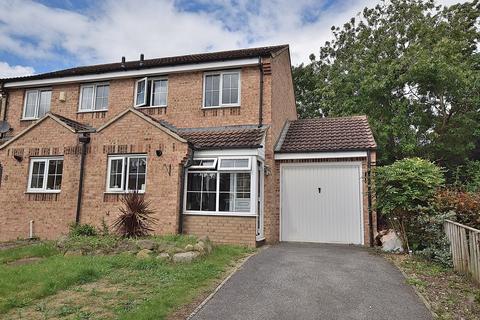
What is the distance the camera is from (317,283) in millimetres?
6527

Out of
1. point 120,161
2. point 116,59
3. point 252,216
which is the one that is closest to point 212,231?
point 252,216

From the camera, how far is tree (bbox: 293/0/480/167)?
18219 millimetres

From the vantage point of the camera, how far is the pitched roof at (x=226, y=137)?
35.7ft

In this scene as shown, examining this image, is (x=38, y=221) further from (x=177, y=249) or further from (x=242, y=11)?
(x=242, y=11)

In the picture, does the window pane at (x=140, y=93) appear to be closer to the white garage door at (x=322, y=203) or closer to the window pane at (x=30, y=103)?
the window pane at (x=30, y=103)

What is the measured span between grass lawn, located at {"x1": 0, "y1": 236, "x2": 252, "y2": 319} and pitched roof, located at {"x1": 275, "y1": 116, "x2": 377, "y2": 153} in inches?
220

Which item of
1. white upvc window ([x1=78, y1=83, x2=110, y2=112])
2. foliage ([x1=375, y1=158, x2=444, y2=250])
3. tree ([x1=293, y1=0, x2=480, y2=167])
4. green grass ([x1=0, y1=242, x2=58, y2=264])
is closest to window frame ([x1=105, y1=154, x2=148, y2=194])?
green grass ([x1=0, y1=242, x2=58, y2=264])

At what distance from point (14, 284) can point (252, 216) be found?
20.6 ft

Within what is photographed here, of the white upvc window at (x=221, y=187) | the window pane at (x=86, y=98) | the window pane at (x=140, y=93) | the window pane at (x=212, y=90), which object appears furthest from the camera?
the window pane at (x=86, y=98)

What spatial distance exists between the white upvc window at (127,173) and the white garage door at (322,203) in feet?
16.6

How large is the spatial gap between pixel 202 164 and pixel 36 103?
9.70m

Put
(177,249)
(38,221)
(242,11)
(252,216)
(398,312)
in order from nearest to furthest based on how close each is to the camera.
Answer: (398,312)
(177,249)
(252,216)
(242,11)
(38,221)

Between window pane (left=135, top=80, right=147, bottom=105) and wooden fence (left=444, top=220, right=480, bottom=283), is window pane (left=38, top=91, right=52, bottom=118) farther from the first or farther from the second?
wooden fence (left=444, top=220, right=480, bottom=283)

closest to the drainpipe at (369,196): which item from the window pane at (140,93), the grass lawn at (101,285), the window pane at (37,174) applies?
the grass lawn at (101,285)
